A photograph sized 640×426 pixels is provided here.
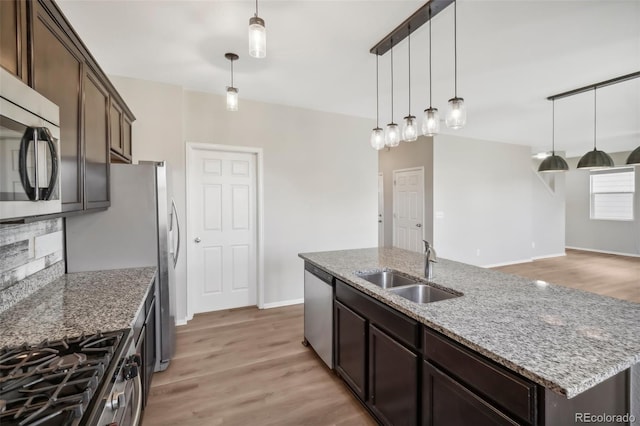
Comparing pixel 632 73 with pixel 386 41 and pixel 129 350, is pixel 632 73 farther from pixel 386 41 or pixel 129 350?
pixel 129 350

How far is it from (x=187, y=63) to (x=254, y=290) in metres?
2.79

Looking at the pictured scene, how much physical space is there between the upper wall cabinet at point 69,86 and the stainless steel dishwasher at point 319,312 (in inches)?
68.0

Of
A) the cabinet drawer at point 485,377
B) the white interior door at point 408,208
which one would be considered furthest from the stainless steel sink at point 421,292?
the white interior door at point 408,208

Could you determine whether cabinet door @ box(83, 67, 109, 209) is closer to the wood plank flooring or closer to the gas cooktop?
the gas cooktop

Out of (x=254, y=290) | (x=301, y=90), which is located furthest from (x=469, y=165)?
(x=254, y=290)

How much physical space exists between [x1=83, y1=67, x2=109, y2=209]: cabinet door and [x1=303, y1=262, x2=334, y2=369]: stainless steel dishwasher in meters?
1.73

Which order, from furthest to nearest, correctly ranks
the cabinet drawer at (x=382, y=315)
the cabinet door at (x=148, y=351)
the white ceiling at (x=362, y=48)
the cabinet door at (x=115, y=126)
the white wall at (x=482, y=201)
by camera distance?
the white wall at (x=482, y=201), the cabinet door at (x=115, y=126), the white ceiling at (x=362, y=48), the cabinet door at (x=148, y=351), the cabinet drawer at (x=382, y=315)

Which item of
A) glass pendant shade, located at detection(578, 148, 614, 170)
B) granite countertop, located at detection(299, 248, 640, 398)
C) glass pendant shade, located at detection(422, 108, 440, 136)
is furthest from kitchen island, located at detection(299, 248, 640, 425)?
glass pendant shade, located at detection(578, 148, 614, 170)

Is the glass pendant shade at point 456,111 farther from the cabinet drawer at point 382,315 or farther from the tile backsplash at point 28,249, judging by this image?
the tile backsplash at point 28,249

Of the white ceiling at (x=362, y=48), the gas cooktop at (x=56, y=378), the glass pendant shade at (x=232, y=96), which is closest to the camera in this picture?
the gas cooktop at (x=56, y=378)

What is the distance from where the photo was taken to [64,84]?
62.3 inches

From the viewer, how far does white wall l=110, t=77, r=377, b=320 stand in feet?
11.0

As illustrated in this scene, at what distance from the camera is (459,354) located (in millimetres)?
1242

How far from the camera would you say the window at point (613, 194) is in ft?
23.9
